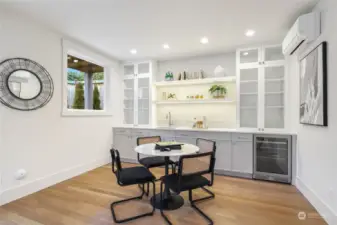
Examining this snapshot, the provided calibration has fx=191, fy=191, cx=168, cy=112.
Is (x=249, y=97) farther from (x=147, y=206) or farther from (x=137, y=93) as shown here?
(x=147, y=206)

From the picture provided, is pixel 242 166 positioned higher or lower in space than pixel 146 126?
lower

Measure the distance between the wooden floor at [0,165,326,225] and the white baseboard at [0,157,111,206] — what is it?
95 mm

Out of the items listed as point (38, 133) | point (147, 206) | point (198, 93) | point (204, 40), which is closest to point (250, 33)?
point (204, 40)

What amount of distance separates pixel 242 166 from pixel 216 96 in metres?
1.53

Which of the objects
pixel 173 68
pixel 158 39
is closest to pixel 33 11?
pixel 158 39

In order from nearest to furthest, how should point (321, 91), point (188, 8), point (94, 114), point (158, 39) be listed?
point (321, 91), point (188, 8), point (158, 39), point (94, 114)

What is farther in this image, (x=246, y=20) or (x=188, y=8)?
(x=246, y=20)

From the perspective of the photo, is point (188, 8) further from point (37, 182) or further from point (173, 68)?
point (37, 182)

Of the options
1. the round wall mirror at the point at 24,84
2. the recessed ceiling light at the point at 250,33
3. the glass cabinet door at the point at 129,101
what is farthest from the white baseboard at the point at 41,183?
the recessed ceiling light at the point at 250,33

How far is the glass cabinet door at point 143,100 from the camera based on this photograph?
15.5 feet

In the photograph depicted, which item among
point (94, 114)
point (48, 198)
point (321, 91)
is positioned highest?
point (321, 91)

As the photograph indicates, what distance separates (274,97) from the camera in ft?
11.8

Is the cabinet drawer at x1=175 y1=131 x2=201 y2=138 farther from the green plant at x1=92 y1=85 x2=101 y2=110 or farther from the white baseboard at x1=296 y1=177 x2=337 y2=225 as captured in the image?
the green plant at x1=92 y1=85 x2=101 y2=110

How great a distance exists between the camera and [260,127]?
3.63 meters
